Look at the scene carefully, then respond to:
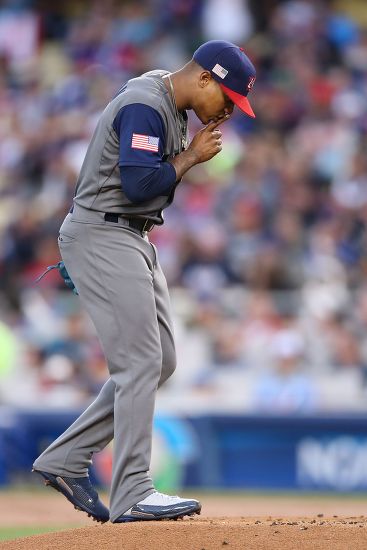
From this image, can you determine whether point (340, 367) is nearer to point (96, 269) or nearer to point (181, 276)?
point (181, 276)

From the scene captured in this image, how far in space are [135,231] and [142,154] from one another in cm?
48

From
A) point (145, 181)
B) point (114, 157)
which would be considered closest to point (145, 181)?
point (145, 181)

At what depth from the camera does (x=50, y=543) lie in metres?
5.17

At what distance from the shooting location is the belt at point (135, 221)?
5402mm

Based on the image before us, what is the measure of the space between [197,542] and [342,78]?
10.4 metres

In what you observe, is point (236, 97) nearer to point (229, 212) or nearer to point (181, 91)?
point (181, 91)

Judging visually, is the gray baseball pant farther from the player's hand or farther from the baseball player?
the player's hand

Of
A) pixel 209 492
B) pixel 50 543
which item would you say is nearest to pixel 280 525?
pixel 50 543

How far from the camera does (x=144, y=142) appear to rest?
5121mm

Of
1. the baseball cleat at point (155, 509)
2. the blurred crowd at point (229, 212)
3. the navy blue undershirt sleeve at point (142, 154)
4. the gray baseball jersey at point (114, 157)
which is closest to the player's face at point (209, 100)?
the gray baseball jersey at point (114, 157)

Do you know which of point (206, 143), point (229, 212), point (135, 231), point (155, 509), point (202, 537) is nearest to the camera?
point (202, 537)

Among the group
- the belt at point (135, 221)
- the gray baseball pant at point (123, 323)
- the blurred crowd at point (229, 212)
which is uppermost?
the blurred crowd at point (229, 212)

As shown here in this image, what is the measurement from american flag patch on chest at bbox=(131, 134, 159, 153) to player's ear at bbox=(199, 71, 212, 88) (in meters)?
0.38

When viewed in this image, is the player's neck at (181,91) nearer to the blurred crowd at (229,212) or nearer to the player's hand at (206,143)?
the player's hand at (206,143)
